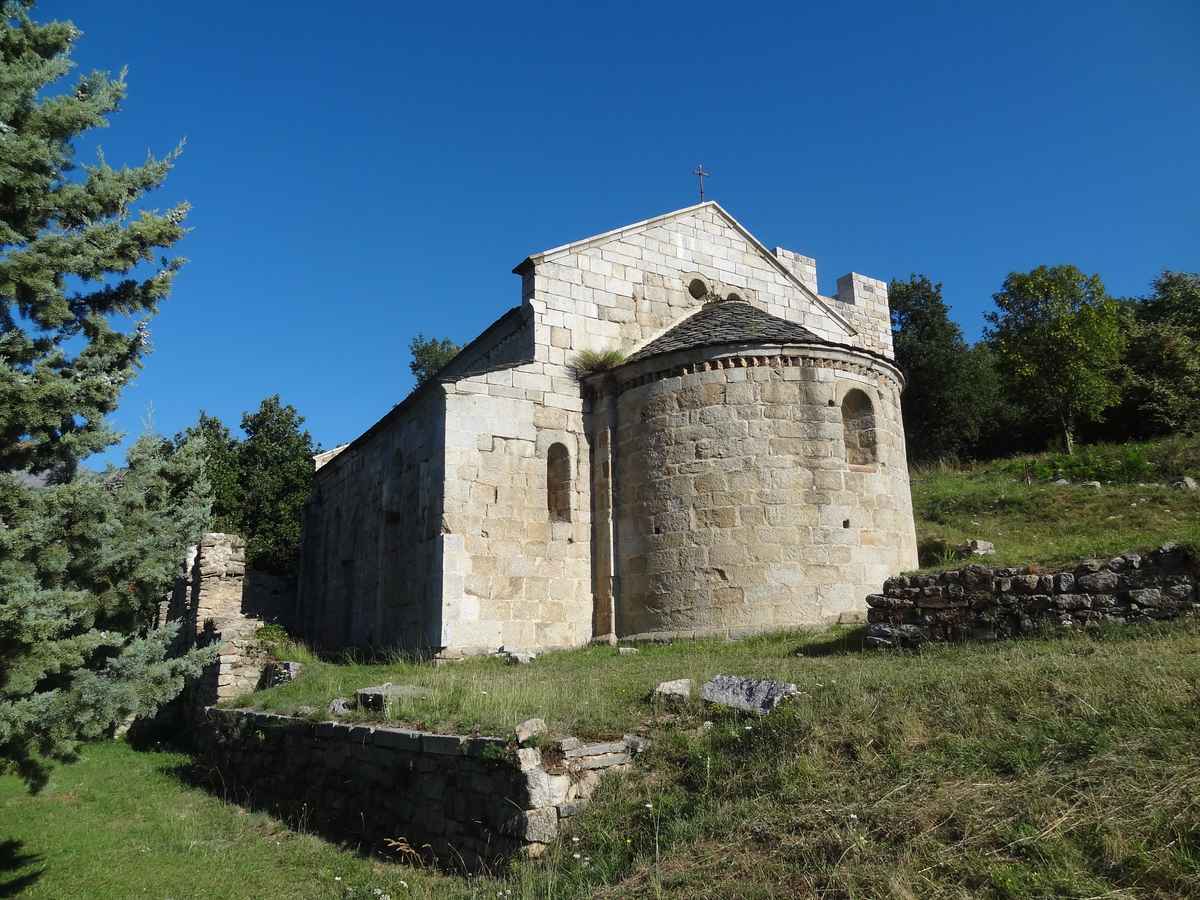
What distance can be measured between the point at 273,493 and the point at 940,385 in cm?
2614

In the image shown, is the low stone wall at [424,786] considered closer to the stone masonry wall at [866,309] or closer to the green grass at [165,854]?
the green grass at [165,854]

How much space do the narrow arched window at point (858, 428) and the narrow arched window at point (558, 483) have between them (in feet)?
14.6

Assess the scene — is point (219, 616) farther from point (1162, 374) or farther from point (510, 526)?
point (1162, 374)

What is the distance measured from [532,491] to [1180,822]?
34.2 ft

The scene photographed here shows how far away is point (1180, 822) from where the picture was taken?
4043 millimetres

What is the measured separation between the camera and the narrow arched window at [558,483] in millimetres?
13922

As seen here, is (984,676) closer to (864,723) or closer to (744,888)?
(864,723)

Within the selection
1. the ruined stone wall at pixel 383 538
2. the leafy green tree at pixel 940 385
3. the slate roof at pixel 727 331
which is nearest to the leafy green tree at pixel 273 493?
the ruined stone wall at pixel 383 538

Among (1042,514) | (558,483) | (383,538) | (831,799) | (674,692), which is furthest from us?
→ (1042,514)

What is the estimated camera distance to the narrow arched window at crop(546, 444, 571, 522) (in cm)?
1392

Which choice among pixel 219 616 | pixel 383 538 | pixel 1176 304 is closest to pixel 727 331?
pixel 383 538

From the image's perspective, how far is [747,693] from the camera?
695 cm

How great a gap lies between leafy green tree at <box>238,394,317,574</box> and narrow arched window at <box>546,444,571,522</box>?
476 inches

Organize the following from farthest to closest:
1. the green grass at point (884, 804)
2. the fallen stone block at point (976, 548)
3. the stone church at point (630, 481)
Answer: the fallen stone block at point (976, 548), the stone church at point (630, 481), the green grass at point (884, 804)
